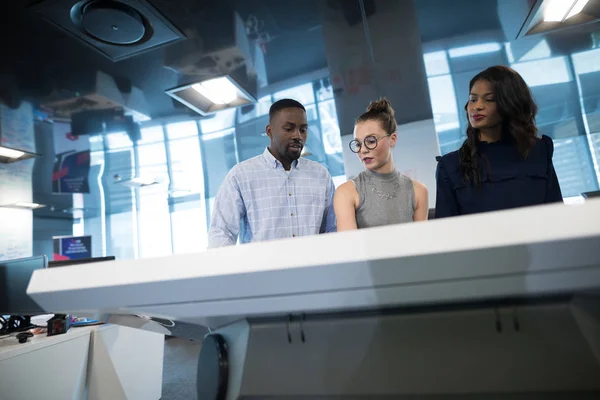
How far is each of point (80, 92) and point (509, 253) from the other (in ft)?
12.7

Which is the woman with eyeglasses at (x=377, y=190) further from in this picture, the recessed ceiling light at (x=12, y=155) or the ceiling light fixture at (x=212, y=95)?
the recessed ceiling light at (x=12, y=155)

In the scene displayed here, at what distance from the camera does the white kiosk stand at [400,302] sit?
0.22 m

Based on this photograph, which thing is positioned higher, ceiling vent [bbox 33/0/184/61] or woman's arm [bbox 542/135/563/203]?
ceiling vent [bbox 33/0/184/61]

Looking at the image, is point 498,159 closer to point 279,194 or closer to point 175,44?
point 279,194

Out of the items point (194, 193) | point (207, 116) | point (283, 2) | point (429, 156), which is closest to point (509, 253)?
point (283, 2)

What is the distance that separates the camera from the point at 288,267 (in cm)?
24

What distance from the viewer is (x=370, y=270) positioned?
245mm

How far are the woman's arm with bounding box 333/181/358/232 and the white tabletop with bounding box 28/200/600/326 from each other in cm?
84

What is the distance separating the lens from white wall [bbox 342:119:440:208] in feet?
12.1

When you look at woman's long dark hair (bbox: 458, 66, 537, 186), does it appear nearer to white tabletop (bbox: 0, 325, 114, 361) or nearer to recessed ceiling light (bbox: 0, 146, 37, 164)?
white tabletop (bbox: 0, 325, 114, 361)

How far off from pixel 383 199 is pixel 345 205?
0.44ft

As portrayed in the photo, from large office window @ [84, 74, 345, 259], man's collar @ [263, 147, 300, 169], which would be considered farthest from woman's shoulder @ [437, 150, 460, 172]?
large office window @ [84, 74, 345, 259]

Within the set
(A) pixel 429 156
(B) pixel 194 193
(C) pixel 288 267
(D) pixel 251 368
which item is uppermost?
(B) pixel 194 193

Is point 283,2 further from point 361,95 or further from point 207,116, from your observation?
point 207,116
